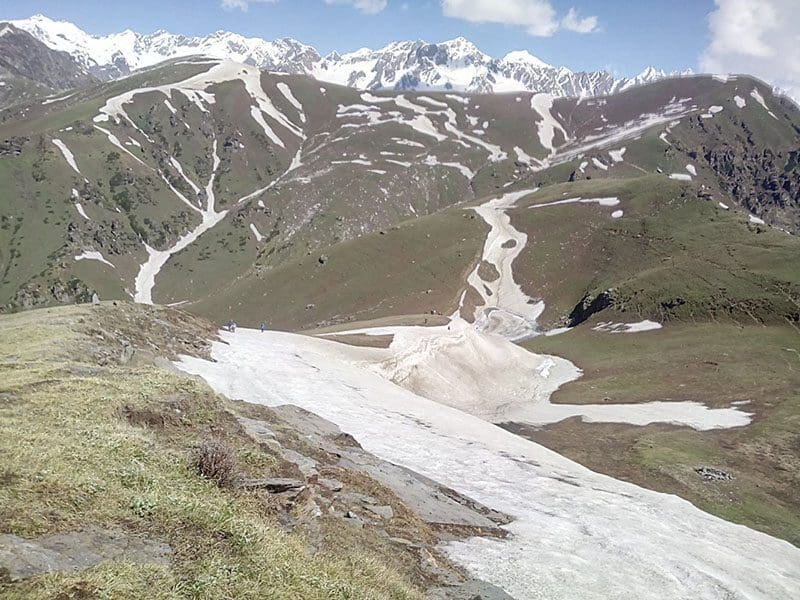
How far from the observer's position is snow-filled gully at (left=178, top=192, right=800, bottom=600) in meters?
18.5

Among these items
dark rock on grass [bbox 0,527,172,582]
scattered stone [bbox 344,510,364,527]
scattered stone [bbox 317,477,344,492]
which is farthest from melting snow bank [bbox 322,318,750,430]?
dark rock on grass [bbox 0,527,172,582]

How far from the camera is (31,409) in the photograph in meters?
14.8

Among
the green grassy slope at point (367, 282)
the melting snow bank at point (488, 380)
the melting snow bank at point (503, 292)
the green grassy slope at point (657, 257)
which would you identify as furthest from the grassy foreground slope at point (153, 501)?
the green grassy slope at point (367, 282)

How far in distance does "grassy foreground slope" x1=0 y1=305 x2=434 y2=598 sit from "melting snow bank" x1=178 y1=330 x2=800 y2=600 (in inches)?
262

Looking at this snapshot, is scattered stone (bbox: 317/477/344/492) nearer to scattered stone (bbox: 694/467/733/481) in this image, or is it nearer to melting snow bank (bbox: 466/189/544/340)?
scattered stone (bbox: 694/467/733/481)

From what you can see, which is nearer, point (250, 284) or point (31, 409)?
point (31, 409)

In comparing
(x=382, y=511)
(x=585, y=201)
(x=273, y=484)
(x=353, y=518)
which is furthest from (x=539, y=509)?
(x=585, y=201)

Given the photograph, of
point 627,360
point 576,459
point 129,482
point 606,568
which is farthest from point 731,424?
point 129,482

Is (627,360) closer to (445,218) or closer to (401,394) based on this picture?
(401,394)

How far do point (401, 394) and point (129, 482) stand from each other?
35.8 m

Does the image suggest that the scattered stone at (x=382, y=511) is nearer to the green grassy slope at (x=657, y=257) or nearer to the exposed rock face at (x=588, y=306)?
the green grassy slope at (x=657, y=257)

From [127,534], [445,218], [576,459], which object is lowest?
[576,459]

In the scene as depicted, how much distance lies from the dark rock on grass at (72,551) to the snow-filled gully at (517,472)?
9.60 m

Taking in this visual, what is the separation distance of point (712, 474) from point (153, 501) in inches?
1536
